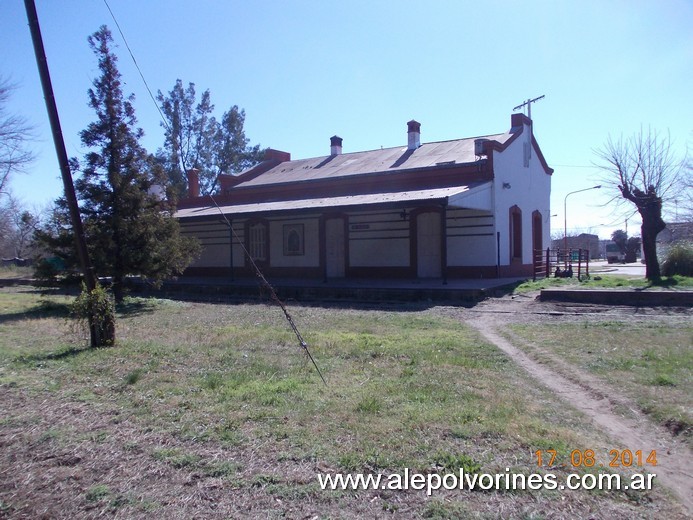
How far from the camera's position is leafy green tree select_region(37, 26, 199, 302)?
14.8 metres

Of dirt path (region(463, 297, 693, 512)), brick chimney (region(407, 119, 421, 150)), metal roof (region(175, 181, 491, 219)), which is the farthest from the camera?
brick chimney (region(407, 119, 421, 150))

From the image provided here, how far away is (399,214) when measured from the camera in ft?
73.1

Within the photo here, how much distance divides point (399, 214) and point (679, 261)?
411 inches

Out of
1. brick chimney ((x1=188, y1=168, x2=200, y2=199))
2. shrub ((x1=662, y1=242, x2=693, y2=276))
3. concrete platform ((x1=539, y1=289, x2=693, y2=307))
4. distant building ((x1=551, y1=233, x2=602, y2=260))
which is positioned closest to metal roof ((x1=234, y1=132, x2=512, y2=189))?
brick chimney ((x1=188, y1=168, x2=200, y2=199))

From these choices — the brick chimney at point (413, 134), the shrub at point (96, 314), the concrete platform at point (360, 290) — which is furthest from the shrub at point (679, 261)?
the shrub at point (96, 314)

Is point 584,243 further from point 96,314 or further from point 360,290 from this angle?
point 96,314

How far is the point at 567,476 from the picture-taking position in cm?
386

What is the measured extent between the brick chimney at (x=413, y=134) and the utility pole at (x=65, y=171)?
19.7m

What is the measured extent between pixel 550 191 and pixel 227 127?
1248 inches

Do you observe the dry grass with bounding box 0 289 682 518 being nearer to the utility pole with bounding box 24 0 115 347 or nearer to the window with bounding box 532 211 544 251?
the utility pole with bounding box 24 0 115 347

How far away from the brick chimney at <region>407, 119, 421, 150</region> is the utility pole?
64.7ft

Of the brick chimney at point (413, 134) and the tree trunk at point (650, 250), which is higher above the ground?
the brick chimney at point (413, 134)

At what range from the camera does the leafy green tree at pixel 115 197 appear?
1478 centimetres

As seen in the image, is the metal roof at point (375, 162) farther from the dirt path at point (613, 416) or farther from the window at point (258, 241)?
the dirt path at point (613, 416)
